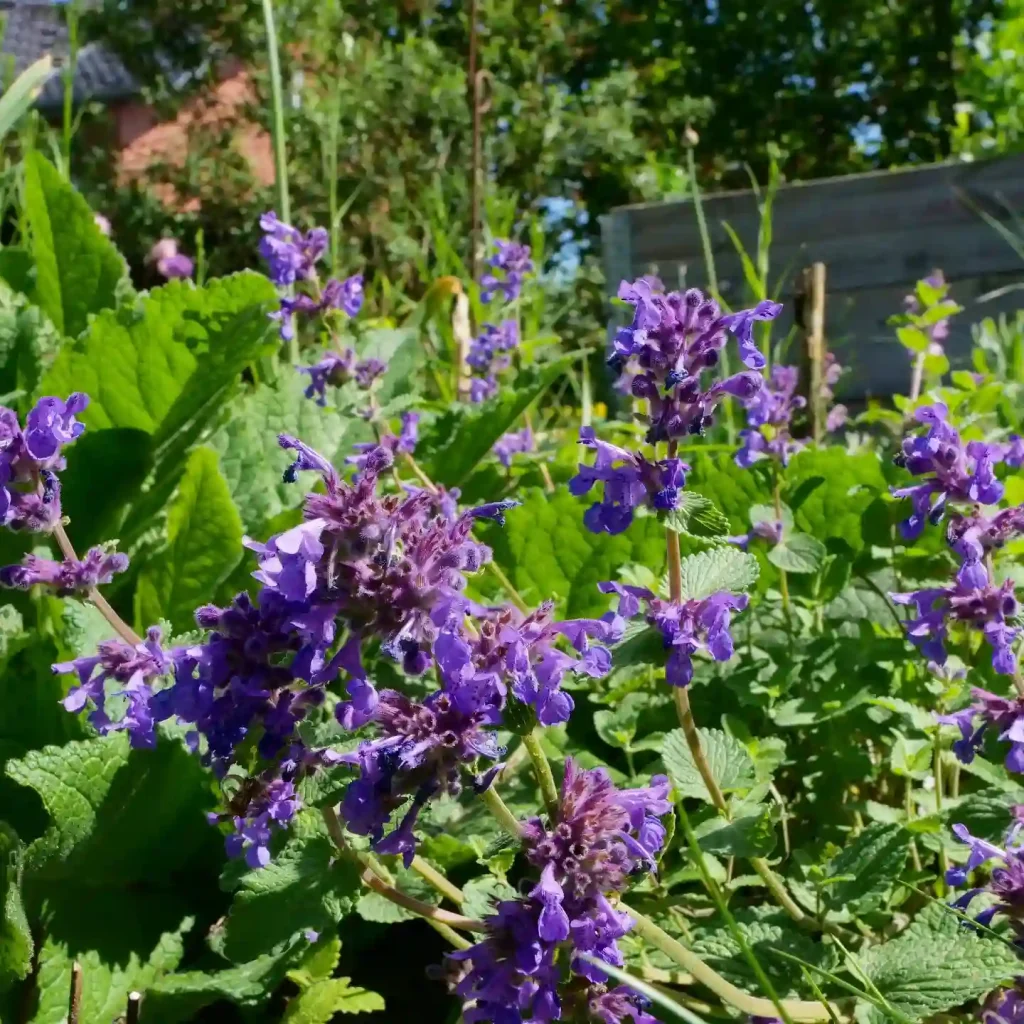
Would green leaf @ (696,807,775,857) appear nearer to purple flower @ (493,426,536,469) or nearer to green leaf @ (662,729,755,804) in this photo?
green leaf @ (662,729,755,804)

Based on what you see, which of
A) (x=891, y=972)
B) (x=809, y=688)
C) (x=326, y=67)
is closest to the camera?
(x=891, y=972)

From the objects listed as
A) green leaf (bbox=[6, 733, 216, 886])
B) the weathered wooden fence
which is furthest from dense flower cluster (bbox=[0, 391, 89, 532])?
the weathered wooden fence

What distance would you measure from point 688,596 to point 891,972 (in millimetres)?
386

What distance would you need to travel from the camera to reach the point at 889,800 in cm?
159

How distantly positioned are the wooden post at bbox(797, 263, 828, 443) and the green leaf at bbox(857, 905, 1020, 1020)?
1.61 meters

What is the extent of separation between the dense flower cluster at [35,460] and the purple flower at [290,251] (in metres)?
0.91

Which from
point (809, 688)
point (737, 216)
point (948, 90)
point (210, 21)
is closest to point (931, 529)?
point (809, 688)

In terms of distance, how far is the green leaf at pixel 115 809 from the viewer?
1.16m

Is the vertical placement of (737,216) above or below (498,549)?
above

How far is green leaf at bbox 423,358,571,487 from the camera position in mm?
1885

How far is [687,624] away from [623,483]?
0.14 meters

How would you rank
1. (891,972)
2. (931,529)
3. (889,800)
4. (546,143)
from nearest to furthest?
(891,972) < (889,800) < (931,529) < (546,143)

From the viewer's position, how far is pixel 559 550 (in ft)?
5.92

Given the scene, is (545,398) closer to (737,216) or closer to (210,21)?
(737,216)
